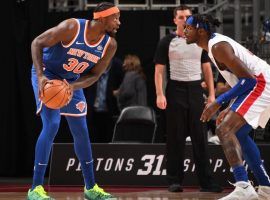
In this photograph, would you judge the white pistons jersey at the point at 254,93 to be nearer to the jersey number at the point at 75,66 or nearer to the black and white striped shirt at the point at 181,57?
the jersey number at the point at 75,66

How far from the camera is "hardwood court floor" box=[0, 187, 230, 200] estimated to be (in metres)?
7.74

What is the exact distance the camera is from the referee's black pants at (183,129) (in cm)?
856

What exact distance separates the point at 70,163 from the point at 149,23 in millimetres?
3132

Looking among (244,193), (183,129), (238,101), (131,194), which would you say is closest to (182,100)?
(183,129)

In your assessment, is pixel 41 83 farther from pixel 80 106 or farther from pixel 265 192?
pixel 265 192

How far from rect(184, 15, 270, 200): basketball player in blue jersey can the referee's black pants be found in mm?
1485

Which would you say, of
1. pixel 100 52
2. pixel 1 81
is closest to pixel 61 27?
pixel 100 52

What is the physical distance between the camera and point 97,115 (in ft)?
36.9

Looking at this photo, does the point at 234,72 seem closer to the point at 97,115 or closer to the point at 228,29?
the point at 97,115

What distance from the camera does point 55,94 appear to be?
21.0 feet

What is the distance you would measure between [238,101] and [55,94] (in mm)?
1703

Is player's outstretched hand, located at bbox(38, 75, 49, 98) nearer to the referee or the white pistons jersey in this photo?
the white pistons jersey

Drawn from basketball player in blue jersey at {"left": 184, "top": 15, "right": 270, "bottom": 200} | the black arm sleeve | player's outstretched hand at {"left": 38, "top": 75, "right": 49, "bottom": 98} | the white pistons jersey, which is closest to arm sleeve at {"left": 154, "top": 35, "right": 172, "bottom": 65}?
the black arm sleeve

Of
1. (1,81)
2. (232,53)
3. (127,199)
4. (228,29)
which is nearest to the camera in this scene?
(232,53)
